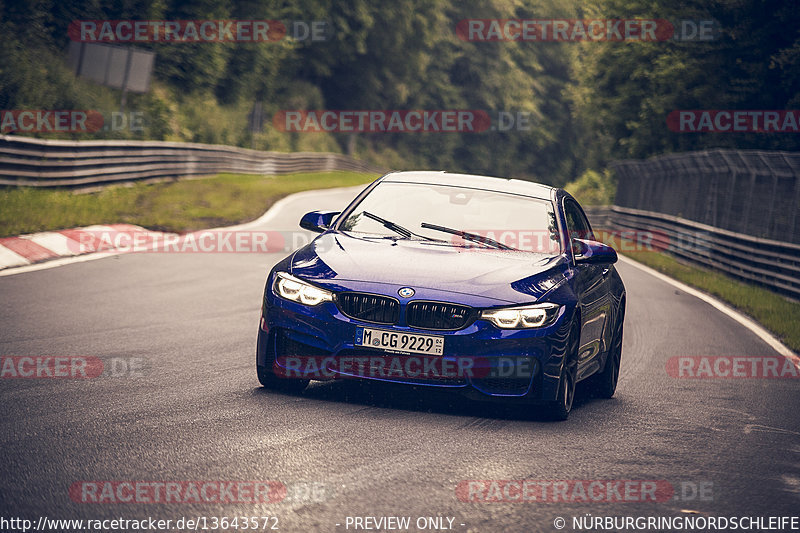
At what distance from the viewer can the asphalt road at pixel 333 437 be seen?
4934mm

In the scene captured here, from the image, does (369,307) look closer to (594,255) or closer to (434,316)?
(434,316)

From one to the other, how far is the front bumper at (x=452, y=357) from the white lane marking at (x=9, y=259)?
7544 millimetres

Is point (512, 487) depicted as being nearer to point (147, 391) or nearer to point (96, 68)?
point (147, 391)

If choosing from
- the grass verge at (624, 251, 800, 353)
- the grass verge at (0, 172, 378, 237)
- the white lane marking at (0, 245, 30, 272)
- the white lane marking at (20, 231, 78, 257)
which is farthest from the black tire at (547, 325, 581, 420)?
the grass verge at (0, 172, 378, 237)

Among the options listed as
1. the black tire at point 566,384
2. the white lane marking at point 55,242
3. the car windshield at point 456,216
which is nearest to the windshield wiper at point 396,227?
the car windshield at point 456,216

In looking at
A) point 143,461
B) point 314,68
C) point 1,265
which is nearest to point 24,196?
point 1,265

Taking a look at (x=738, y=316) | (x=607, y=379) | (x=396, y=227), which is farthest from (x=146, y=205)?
(x=607, y=379)

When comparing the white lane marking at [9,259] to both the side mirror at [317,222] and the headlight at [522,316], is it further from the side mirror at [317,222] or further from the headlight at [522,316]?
the headlight at [522,316]

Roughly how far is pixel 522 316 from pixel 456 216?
154cm

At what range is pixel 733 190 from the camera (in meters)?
24.3

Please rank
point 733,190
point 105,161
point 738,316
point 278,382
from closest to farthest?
1. point 278,382
2. point 738,316
3. point 733,190
4. point 105,161

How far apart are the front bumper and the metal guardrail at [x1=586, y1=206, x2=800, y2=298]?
11.4 metres

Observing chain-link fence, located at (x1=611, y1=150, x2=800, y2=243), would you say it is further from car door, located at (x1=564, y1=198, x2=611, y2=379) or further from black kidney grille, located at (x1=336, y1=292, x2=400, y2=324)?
black kidney grille, located at (x1=336, y1=292, x2=400, y2=324)

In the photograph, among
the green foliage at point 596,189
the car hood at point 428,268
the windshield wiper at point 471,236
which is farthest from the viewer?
the green foliage at point 596,189
